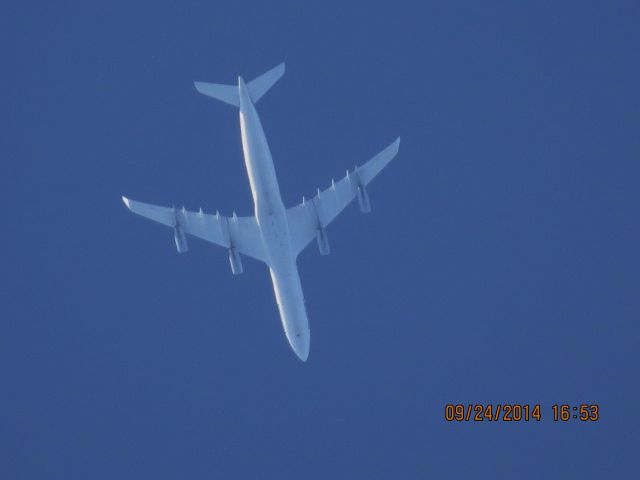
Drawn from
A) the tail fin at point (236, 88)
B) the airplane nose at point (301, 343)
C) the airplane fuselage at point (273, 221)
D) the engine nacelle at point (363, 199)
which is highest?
the tail fin at point (236, 88)

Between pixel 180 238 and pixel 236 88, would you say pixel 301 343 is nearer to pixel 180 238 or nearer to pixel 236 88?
pixel 180 238

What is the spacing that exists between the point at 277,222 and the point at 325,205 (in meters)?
5.39

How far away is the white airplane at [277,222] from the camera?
2151 inches

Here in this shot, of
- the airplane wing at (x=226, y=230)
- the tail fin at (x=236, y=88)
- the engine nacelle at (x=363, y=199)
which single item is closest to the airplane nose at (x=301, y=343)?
the airplane wing at (x=226, y=230)

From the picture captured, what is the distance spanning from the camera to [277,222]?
55.2 m

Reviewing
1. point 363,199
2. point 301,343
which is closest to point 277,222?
point 363,199

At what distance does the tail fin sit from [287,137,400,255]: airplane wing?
7.33 m

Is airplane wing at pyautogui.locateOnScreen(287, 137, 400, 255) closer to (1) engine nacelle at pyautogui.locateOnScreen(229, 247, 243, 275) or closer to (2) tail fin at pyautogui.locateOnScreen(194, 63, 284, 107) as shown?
(1) engine nacelle at pyautogui.locateOnScreen(229, 247, 243, 275)

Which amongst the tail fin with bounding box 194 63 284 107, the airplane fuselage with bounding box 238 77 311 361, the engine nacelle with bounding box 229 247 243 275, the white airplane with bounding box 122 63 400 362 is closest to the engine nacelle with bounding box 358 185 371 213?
the white airplane with bounding box 122 63 400 362

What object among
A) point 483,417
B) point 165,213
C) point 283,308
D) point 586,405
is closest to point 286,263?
point 283,308

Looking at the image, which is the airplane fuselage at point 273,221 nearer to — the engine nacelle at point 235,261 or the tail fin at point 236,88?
the tail fin at point 236,88

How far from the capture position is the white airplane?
5462 cm

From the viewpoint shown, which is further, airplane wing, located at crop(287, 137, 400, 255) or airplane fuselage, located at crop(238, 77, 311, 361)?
airplane wing, located at crop(287, 137, 400, 255)

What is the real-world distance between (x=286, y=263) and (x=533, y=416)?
1987 centimetres
